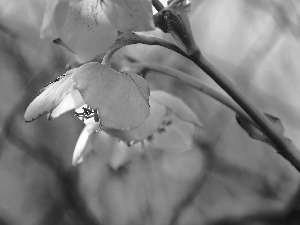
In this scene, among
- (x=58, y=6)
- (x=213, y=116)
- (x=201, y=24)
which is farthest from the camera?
(x=201, y=24)

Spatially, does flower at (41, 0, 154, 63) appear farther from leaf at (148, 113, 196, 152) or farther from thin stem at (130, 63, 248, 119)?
leaf at (148, 113, 196, 152)

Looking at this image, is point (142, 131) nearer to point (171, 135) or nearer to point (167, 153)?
point (171, 135)

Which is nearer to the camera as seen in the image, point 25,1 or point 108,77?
point 108,77

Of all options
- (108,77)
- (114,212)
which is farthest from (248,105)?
(114,212)

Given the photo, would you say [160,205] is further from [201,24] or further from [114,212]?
[201,24]

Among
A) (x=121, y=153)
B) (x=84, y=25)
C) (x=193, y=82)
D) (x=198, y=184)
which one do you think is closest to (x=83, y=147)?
(x=121, y=153)

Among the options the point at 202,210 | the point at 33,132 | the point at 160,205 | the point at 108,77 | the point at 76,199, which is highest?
the point at 108,77

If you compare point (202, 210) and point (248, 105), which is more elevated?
point (248, 105)
